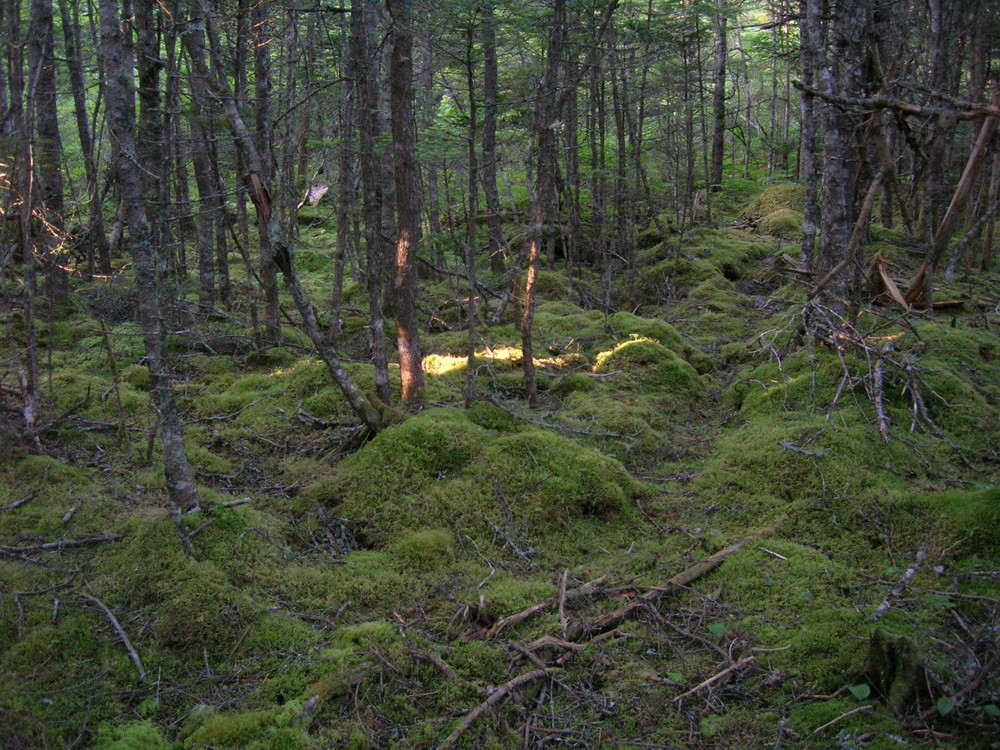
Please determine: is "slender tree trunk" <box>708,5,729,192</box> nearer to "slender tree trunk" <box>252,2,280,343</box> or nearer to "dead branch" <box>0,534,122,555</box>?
"slender tree trunk" <box>252,2,280,343</box>

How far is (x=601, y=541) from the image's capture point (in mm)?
5547

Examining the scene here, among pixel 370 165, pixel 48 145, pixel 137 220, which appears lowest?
pixel 137 220

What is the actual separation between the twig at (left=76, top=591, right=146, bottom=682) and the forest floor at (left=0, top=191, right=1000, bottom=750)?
0.03 m

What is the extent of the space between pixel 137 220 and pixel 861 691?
5040 mm

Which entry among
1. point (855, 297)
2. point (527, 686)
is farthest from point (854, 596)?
point (855, 297)

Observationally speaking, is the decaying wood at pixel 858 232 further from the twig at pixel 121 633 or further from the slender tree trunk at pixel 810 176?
the twig at pixel 121 633

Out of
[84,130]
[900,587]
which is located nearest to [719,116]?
[84,130]

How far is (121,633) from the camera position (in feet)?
12.9

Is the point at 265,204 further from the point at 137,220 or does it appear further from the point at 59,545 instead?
the point at 59,545

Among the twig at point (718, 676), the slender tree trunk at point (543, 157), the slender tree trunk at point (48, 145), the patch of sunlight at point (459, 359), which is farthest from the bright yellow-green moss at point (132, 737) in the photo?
the slender tree trunk at point (48, 145)

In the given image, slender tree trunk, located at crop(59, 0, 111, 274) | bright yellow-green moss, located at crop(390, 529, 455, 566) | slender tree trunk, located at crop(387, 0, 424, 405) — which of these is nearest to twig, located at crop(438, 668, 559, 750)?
bright yellow-green moss, located at crop(390, 529, 455, 566)

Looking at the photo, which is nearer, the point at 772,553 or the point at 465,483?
the point at 772,553

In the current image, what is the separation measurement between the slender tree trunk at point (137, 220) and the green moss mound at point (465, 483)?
143 cm

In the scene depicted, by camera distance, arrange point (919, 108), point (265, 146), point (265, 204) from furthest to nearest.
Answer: point (265, 146)
point (265, 204)
point (919, 108)
